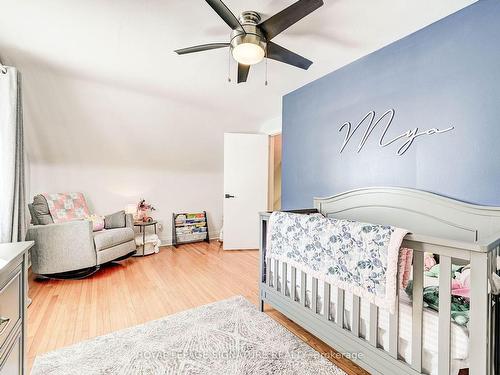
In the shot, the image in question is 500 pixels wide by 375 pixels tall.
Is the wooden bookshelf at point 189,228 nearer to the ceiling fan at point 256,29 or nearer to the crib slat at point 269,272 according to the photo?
the crib slat at point 269,272

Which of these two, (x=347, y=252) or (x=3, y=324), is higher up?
(x=347, y=252)

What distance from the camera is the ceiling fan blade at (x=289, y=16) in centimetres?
135

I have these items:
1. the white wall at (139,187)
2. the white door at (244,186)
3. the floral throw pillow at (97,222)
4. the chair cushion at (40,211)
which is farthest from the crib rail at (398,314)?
the white wall at (139,187)

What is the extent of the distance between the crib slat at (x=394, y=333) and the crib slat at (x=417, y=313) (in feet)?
0.22

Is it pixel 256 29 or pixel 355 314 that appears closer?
pixel 355 314

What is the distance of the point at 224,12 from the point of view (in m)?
1.42

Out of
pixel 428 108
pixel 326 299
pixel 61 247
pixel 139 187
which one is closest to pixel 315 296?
pixel 326 299

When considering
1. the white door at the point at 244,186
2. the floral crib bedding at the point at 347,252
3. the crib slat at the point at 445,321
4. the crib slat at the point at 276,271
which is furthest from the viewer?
the white door at the point at 244,186

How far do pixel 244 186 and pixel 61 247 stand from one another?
2523 mm

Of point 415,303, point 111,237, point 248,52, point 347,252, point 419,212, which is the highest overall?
point 248,52

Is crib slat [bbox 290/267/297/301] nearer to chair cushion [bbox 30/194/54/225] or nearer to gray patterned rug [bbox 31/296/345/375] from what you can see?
gray patterned rug [bbox 31/296/345/375]

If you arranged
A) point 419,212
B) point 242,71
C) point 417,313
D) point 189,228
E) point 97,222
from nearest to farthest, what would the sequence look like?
point 417,313, point 419,212, point 242,71, point 97,222, point 189,228

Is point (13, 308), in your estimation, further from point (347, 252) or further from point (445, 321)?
point (445, 321)

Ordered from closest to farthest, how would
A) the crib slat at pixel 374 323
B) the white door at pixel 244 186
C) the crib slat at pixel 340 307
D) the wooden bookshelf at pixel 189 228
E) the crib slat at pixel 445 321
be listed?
the crib slat at pixel 445 321, the crib slat at pixel 374 323, the crib slat at pixel 340 307, the white door at pixel 244 186, the wooden bookshelf at pixel 189 228
